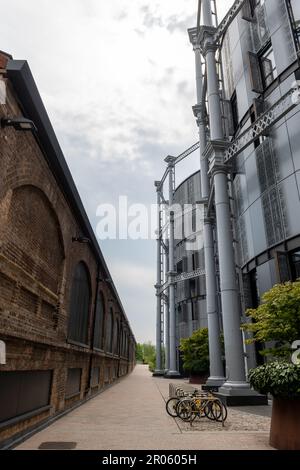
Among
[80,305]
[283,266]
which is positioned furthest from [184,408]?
[283,266]

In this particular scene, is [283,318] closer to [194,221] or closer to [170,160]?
[194,221]

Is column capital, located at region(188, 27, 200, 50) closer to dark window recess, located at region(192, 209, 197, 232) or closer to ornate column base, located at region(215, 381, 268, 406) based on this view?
dark window recess, located at region(192, 209, 197, 232)

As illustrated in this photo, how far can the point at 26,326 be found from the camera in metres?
7.38

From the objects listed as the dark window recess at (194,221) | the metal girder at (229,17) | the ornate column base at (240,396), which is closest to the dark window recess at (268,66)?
the metal girder at (229,17)

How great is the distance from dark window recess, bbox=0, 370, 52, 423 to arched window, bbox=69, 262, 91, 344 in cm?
311

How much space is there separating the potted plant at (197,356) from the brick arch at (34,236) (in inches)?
755

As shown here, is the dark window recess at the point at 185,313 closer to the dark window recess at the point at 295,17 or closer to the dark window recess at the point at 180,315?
the dark window recess at the point at 180,315

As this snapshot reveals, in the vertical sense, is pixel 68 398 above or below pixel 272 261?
below

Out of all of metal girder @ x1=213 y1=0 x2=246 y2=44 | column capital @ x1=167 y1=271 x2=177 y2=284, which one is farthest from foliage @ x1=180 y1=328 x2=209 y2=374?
metal girder @ x1=213 y1=0 x2=246 y2=44

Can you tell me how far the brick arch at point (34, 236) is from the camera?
22.4 feet

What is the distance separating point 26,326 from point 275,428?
5.75 m

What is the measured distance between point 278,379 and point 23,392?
564cm

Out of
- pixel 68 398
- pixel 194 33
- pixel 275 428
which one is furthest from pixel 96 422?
pixel 194 33

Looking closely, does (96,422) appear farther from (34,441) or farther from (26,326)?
(26,326)
